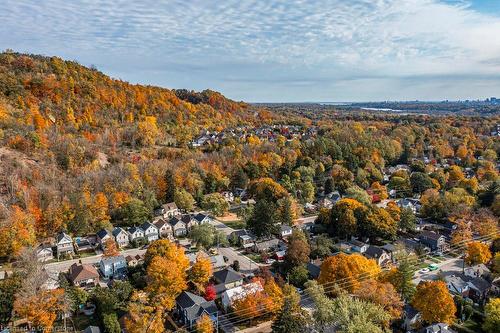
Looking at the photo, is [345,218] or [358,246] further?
[345,218]

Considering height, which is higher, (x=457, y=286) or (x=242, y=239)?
(x=457, y=286)

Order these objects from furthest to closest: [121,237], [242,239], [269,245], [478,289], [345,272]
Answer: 1. [121,237]
2. [242,239]
3. [269,245]
4. [478,289]
5. [345,272]

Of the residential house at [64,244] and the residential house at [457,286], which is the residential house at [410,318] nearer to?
the residential house at [457,286]

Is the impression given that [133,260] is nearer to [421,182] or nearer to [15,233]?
[15,233]

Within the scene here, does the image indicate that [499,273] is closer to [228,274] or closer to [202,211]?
[228,274]

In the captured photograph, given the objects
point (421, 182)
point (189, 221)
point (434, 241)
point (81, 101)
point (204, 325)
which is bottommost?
point (189, 221)

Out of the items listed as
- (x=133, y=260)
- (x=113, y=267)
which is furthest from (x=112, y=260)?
(x=133, y=260)

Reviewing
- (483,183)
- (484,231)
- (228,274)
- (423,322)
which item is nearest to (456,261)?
(484,231)
